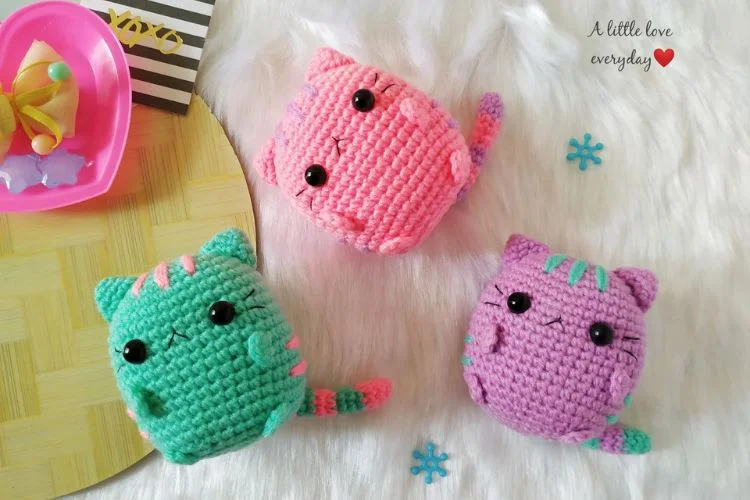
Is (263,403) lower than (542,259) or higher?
lower

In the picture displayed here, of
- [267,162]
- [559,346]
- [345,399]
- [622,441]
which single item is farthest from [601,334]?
[267,162]

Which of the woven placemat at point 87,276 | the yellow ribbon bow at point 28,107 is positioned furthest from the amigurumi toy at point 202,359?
the yellow ribbon bow at point 28,107

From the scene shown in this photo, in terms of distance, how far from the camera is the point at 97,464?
2.15 feet

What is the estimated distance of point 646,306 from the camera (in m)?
0.61

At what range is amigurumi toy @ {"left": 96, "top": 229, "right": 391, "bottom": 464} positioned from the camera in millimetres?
539

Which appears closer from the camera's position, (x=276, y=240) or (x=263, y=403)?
(x=263, y=403)

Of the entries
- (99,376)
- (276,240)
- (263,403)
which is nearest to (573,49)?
(276,240)

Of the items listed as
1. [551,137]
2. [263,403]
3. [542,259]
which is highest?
[551,137]

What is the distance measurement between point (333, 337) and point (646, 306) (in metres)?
0.32

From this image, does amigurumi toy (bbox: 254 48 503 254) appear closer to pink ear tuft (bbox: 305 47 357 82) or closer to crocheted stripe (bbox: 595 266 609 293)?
pink ear tuft (bbox: 305 47 357 82)

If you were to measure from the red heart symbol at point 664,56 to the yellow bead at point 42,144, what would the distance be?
0.66 meters

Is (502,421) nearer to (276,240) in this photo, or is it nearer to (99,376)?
(276,240)

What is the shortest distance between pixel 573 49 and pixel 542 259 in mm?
245

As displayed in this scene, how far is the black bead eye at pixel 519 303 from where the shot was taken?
583 mm
